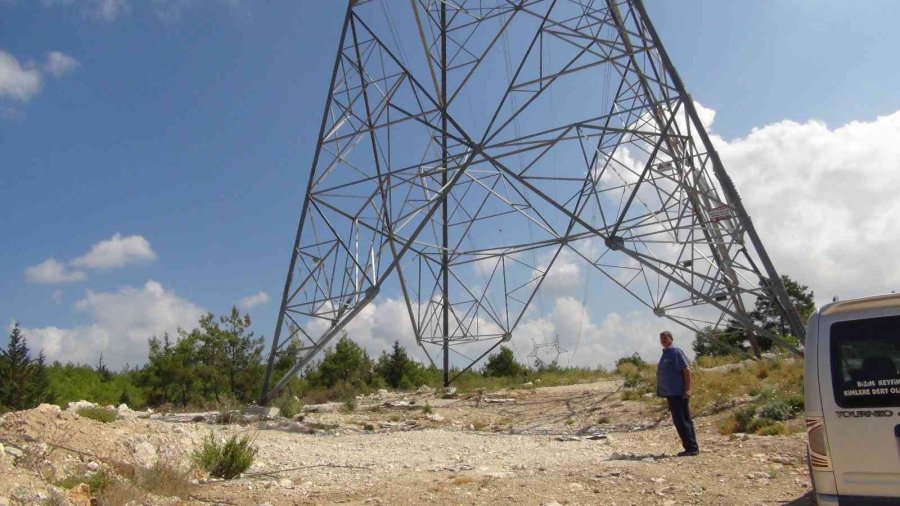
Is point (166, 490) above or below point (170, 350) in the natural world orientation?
below

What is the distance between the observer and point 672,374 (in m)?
10.4

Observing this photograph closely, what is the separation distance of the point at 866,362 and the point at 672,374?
5.13 m

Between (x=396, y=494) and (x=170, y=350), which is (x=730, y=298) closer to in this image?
(x=396, y=494)

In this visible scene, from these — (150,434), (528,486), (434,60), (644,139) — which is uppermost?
(434,60)

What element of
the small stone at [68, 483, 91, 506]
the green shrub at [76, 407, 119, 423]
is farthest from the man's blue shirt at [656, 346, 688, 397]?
the green shrub at [76, 407, 119, 423]

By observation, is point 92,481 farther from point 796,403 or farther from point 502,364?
point 502,364

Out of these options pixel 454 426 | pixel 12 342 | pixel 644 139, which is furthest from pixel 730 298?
pixel 12 342

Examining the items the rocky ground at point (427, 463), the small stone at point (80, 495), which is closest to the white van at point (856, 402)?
the rocky ground at point (427, 463)

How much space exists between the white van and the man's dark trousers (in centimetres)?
453

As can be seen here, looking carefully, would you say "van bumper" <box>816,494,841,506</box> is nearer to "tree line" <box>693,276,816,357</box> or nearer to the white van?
the white van

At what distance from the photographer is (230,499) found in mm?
7805

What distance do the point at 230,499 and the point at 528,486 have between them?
3328 millimetres

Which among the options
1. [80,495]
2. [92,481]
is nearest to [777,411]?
[92,481]

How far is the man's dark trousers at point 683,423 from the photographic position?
391 inches
